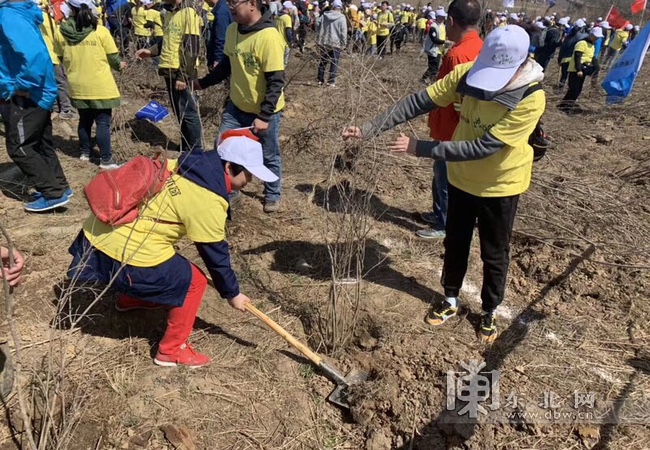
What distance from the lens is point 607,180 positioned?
4867 mm

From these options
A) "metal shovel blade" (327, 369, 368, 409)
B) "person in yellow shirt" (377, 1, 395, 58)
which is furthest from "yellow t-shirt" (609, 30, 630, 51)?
"metal shovel blade" (327, 369, 368, 409)

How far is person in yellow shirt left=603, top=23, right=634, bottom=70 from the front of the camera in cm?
1185

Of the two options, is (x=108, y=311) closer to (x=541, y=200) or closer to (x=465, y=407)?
(x=465, y=407)

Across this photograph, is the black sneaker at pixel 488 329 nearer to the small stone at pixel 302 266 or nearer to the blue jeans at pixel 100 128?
the small stone at pixel 302 266

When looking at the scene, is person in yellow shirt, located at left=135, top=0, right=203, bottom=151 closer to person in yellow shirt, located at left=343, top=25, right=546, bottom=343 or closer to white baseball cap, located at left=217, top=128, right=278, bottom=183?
white baseball cap, located at left=217, top=128, right=278, bottom=183

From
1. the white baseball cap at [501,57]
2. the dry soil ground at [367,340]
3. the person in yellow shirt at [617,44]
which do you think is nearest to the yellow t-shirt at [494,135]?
the white baseball cap at [501,57]

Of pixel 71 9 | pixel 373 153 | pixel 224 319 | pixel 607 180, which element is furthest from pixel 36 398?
pixel 607 180

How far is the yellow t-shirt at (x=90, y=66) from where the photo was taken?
406 cm

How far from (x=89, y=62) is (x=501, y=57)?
3594 mm

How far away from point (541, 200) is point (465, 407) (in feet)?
8.19

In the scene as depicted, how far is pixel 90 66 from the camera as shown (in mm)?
4078

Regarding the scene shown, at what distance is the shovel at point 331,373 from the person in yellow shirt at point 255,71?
1604 mm

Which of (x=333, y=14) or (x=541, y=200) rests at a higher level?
(x=333, y=14)

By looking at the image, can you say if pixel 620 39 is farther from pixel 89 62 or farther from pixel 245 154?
pixel 245 154
